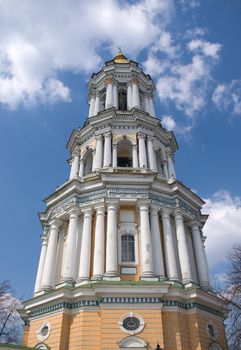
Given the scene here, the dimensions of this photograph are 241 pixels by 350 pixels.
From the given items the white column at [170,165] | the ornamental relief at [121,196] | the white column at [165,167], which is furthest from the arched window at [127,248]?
the white column at [170,165]

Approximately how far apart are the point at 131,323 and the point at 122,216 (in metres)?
6.93

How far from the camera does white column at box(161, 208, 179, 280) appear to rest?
2047 centimetres

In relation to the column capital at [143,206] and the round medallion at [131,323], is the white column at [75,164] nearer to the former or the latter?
the column capital at [143,206]

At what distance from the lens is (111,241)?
20.5m

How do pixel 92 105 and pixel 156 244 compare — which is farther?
pixel 92 105

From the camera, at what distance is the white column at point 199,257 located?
73.4ft

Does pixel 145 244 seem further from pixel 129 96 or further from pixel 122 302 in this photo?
pixel 129 96

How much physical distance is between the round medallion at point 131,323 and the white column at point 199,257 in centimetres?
614

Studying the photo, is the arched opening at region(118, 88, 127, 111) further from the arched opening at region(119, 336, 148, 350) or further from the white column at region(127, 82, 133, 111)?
the arched opening at region(119, 336, 148, 350)

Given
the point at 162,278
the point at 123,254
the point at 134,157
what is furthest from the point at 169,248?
the point at 134,157

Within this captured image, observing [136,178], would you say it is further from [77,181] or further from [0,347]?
[0,347]

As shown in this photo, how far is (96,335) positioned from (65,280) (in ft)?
12.2

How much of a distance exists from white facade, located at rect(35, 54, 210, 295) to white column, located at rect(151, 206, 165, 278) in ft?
0.19

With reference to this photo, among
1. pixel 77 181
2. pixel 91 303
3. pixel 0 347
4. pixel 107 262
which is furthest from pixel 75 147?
pixel 0 347
